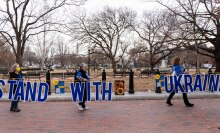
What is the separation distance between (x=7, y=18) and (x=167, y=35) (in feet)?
49.8

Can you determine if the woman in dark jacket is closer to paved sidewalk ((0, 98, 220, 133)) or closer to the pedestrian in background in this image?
paved sidewalk ((0, 98, 220, 133))

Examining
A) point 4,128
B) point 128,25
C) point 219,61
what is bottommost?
point 4,128

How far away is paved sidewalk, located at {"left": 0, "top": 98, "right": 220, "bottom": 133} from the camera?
22.2 ft

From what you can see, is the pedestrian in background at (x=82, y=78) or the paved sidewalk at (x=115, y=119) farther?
the pedestrian in background at (x=82, y=78)

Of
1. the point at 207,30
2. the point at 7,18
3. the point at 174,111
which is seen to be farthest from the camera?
the point at 207,30

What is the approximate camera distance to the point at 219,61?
100 ft

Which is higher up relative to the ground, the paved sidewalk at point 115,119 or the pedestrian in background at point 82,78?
the pedestrian in background at point 82,78

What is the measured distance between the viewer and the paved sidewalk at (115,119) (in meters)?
6.77

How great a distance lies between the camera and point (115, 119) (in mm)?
7969

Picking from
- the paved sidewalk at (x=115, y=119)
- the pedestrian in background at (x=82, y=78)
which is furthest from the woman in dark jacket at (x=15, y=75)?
the pedestrian in background at (x=82, y=78)

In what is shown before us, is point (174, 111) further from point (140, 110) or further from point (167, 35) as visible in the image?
point (167, 35)

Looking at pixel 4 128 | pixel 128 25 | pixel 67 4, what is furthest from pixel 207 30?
pixel 4 128

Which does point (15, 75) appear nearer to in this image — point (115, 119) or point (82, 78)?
point (82, 78)

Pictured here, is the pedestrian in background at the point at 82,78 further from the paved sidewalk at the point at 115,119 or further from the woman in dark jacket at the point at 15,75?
the woman in dark jacket at the point at 15,75
